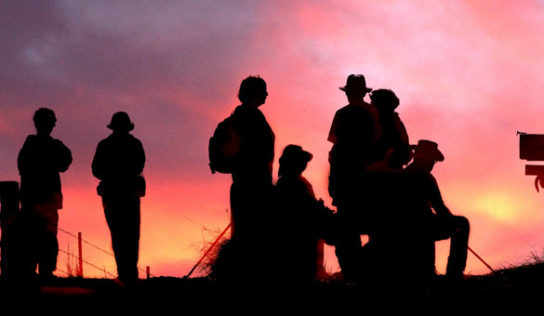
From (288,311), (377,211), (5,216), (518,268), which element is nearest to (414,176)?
(377,211)

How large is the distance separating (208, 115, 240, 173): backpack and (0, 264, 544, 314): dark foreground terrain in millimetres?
1201

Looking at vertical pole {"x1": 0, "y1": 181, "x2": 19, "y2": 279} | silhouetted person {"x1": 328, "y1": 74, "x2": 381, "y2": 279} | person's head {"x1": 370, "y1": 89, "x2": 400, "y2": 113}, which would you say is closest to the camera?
silhouetted person {"x1": 328, "y1": 74, "x2": 381, "y2": 279}

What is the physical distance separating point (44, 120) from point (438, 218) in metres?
4.79

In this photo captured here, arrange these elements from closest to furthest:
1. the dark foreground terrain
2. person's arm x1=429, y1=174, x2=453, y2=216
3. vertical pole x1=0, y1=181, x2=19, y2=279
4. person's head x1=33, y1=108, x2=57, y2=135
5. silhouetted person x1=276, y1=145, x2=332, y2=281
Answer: the dark foreground terrain → silhouetted person x1=276, y1=145, x2=332, y2=281 → person's arm x1=429, y1=174, x2=453, y2=216 → vertical pole x1=0, y1=181, x2=19, y2=279 → person's head x1=33, y1=108, x2=57, y2=135

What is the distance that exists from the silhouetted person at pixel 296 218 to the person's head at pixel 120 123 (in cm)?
190

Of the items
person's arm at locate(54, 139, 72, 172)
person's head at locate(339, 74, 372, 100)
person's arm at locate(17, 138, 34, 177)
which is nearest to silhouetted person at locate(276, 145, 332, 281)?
person's head at locate(339, 74, 372, 100)

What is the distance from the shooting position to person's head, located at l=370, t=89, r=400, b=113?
10.8 m

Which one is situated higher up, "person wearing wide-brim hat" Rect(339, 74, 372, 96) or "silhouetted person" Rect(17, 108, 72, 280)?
"person wearing wide-brim hat" Rect(339, 74, 372, 96)

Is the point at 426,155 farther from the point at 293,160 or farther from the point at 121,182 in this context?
the point at 121,182

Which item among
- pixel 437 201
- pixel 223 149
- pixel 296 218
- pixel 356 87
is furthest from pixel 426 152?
pixel 223 149

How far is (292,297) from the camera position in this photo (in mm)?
8758

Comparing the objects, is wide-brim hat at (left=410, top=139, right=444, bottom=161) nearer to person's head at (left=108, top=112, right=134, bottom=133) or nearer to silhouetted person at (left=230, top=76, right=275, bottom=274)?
silhouetted person at (left=230, top=76, right=275, bottom=274)

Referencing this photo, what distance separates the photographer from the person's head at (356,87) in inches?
422

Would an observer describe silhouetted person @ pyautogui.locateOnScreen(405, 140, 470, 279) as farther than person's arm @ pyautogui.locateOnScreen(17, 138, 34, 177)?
No
